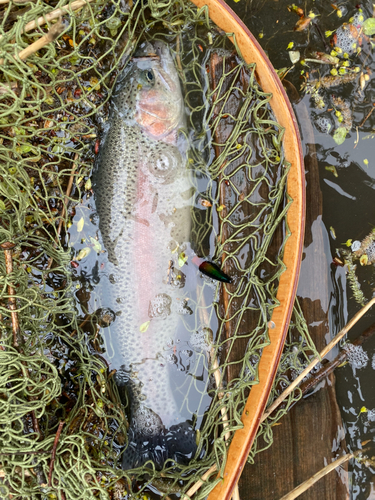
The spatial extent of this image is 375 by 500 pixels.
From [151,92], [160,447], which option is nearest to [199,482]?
[160,447]

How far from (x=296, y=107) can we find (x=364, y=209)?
816 millimetres

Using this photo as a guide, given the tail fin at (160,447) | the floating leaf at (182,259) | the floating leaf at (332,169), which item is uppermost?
the floating leaf at (332,169)

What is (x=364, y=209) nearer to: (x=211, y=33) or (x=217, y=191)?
(x=217, y=191)

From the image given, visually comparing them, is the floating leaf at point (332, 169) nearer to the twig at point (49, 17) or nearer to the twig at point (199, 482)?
the twig at point (49, 17)

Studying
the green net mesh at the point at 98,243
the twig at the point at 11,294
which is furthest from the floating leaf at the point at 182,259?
the twig at the point at 11,294

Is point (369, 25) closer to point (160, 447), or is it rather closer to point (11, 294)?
point (11, 294)

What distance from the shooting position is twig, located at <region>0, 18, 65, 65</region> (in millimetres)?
1617

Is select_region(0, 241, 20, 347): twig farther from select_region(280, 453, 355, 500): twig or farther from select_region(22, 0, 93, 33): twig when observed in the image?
select_region(280, 453, 355, 500): twig

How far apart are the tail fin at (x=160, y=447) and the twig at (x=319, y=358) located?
0.49 meters

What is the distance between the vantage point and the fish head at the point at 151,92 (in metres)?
2.10

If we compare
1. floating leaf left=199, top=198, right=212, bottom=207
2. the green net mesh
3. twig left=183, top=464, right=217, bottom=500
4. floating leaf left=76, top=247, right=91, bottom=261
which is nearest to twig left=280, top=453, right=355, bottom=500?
the green net mesh

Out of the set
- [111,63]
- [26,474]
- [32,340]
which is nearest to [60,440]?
[26,474]

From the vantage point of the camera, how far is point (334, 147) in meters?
2.35

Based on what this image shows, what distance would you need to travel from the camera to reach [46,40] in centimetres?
164
